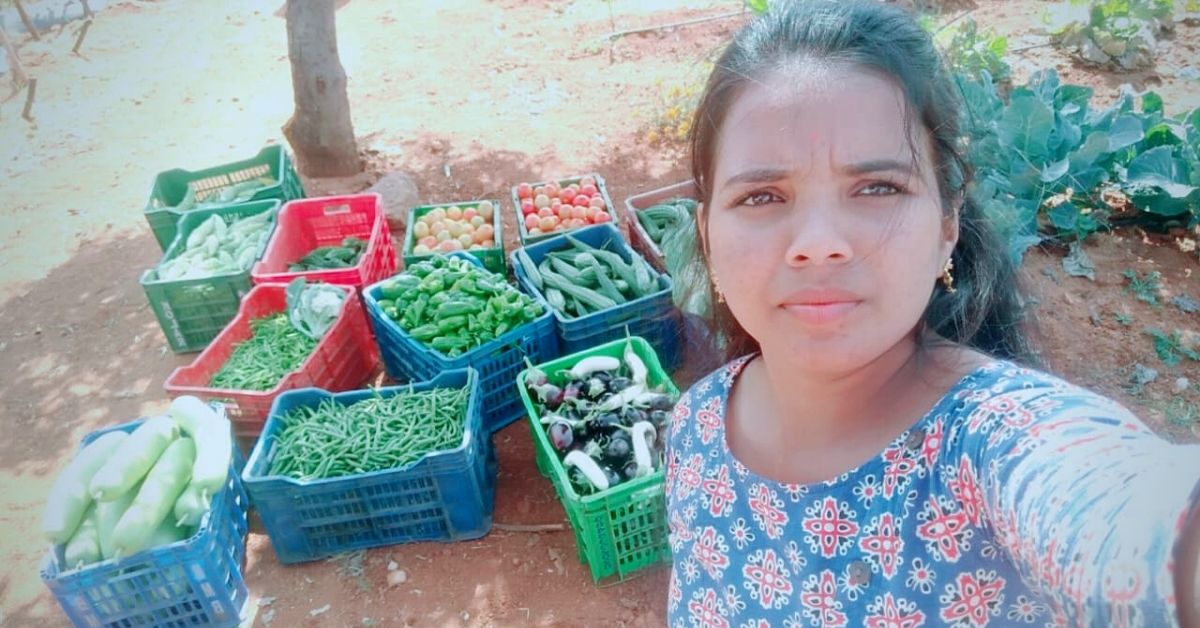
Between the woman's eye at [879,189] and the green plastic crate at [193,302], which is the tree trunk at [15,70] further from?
the woman's eye at [879,189]

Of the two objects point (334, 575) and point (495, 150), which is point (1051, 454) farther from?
point (495, 150)

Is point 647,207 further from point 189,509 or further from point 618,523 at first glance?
point 189,509

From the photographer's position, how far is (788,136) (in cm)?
113

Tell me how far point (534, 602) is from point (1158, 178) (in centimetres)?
470

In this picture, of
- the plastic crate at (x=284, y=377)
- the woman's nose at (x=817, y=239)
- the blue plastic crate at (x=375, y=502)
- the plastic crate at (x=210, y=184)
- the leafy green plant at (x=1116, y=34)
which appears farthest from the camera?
the leafy green plant at (x=1116, y=34)

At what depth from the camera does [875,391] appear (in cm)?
126

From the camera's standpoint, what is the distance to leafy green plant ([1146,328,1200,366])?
3913 millimetres

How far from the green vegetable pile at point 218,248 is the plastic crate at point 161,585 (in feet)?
6.55

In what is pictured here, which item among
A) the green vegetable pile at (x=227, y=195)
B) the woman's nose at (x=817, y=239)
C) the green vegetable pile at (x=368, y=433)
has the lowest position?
the green vegetable pile at (x=368, y=433)

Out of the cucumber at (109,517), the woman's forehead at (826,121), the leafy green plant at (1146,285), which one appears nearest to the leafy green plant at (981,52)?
the leafy green plant at (1146,285)

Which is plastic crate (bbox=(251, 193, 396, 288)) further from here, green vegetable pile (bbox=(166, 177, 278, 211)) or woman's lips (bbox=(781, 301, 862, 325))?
woman's lips (bbox=(781, 301, 862, 325))

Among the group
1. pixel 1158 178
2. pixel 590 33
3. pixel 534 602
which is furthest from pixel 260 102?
pixel 1158 178

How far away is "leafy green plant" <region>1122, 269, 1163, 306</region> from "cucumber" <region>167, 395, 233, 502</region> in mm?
5116

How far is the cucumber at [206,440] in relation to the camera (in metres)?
3.22
